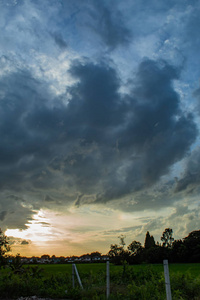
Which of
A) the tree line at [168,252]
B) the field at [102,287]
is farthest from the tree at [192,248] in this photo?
the field at [102,287]

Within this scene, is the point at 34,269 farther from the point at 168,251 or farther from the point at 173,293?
the point at 168,251

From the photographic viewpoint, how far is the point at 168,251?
78.8 metres

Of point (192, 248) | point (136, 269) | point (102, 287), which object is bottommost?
point (102, 287)

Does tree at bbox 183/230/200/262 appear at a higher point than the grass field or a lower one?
higher

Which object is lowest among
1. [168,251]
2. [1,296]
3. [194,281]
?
[1,296]

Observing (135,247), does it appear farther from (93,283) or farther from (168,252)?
(93,283)

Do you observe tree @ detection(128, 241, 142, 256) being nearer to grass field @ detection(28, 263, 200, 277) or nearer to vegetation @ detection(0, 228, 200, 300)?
grass field @ detection(28, 263, 200, 277)

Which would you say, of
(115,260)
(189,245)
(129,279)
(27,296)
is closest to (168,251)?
(189,245)

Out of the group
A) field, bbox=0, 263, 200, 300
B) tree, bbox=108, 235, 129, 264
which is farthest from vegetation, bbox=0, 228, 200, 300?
tree, bbox=108, 235, 129, 264

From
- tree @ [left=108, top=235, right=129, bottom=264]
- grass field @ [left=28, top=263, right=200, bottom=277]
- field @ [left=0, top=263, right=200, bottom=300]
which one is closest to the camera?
field @ [left=0, top=263, right=200, bottom=300]

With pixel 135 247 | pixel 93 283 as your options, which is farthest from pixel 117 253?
pixel 93 283

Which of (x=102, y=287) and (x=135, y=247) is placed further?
(x=135, y=247)

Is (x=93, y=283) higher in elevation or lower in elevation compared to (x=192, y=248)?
lower

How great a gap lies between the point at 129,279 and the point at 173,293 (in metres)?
5.69
